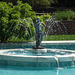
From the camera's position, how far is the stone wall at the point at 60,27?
26453mm

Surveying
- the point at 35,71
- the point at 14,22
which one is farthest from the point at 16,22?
the point at 35,71

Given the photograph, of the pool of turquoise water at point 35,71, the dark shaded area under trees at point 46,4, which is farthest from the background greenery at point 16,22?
the dark shaded area under trees at point 46,4

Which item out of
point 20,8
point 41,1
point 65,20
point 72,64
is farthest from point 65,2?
point 72,64

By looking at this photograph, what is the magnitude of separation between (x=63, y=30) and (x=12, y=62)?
17.5 m

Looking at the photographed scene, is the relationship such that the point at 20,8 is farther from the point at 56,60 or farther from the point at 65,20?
the point at 65,20

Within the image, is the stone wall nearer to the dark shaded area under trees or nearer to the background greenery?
the background greenery

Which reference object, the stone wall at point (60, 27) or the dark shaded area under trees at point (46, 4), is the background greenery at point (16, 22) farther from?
the dark shaded area under trees at point (46, 4)

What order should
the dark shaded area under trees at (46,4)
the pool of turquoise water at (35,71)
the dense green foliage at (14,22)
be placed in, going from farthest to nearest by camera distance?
the dark shaded area under trees at (46,4)
the dense green foliage at (14,22)
the pool of turquoise water at (35,71)

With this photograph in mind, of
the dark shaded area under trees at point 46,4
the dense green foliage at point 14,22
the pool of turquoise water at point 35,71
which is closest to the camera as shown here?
the pool of turquoise water at point 35,71

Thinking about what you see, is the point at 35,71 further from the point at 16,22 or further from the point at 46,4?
the point at 46,4

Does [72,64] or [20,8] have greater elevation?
[20,8]

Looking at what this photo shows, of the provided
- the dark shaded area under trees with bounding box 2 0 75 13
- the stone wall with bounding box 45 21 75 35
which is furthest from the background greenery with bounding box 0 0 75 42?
the dark shaded area under trees with bounding box 2 0 75 13

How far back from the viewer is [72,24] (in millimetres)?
26672

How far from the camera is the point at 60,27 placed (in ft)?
87.1
